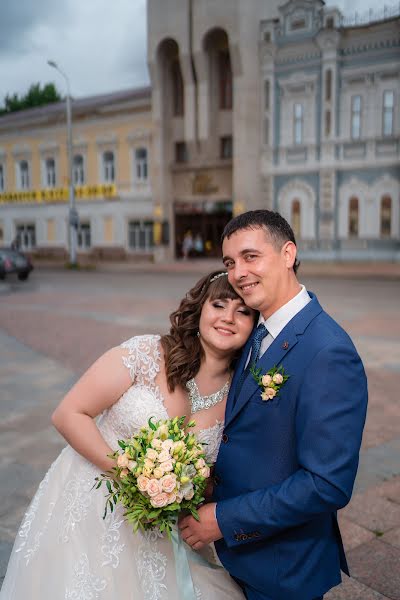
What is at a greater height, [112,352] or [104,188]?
[104,188]

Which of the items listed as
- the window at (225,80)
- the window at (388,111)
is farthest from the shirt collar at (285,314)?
the window at (225,80)

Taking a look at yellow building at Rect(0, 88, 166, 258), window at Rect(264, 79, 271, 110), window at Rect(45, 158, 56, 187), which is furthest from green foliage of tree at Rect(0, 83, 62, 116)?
window at Rect(264, 79, 271, 110)

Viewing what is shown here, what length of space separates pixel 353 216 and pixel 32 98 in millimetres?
34279

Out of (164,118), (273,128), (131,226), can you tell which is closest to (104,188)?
(131,226)

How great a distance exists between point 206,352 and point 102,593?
1.03 m

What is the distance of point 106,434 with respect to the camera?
2320 mm

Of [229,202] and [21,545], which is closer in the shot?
[21,545]

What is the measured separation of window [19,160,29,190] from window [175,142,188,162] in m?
12.2

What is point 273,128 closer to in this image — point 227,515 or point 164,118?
point 164,118

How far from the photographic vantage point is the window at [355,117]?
25.2 meters

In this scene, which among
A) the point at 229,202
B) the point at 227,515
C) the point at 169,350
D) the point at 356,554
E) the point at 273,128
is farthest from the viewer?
the point at 229,202

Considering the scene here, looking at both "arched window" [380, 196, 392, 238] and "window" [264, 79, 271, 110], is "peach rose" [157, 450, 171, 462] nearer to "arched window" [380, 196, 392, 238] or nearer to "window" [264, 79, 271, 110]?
"arched window" [380, 196, 392, 238]

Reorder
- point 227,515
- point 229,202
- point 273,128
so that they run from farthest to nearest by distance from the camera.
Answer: point 229,202, point 273,128, point 227,515

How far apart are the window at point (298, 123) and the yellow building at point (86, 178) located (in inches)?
355
